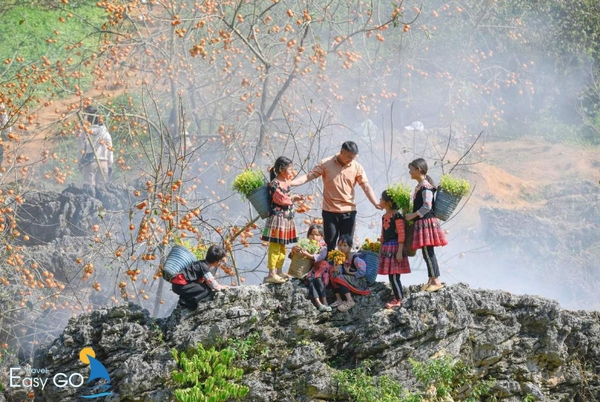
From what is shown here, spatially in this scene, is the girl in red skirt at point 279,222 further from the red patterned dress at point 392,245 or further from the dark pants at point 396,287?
the dark pants at point 396,287

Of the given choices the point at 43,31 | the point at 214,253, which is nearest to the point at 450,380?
the point at 214,253

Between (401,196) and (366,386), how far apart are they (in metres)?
1.61

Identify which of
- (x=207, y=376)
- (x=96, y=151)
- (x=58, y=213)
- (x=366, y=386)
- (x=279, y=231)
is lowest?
(x=366, y=386)

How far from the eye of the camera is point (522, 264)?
59.7 ft

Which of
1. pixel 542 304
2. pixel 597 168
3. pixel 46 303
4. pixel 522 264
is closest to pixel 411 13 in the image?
pixel 597 168

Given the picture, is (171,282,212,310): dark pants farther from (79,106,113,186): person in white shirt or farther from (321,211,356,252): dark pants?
(79,106,113,186): person in white shirt

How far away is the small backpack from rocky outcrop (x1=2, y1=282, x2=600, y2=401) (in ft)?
1.13

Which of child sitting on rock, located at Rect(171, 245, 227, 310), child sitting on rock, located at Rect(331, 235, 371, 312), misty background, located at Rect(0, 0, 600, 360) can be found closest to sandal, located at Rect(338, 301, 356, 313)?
child sitting on rock, located at Rect(331, 235, 371, 312)

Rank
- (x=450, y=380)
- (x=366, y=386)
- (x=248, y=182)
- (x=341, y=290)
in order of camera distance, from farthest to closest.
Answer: (x=248, y=182) → (x=341, y=290) → (x=450, y=380) → (x=366, y=386)

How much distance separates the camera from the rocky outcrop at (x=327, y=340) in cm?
851

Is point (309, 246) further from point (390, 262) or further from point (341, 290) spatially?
point (390, 262)

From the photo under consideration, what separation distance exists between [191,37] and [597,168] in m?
8.44

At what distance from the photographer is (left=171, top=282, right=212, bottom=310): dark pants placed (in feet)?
28.2

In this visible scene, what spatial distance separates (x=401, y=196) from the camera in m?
8.92
